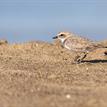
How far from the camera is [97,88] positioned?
11789mm

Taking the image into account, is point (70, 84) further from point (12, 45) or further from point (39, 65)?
point (12, 45)

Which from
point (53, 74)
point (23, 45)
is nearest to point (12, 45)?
point (23, 45)

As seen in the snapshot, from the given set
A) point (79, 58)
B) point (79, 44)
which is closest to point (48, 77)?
point (79, 44)

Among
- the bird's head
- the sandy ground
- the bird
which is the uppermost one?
the bird's head

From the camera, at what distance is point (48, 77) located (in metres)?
13.4

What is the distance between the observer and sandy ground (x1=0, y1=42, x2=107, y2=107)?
10148mm

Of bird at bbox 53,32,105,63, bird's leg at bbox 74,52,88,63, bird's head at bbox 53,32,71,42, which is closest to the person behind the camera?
bird at bbox 53,32,105,63

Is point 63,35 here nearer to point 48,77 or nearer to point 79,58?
point 79,58

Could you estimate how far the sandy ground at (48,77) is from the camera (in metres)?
10.1

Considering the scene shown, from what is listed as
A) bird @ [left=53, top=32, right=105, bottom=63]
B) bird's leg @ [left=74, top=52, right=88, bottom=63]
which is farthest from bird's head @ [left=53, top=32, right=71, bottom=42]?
bird's leg @ [left=74, top=52, right=88, bottom=63]

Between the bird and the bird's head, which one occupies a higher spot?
the bird's head

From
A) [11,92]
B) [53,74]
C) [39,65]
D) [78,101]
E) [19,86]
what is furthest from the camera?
[39,65]

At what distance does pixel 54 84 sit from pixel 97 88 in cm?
104

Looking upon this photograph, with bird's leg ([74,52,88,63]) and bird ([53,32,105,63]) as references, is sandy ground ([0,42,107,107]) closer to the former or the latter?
bird's leg ([74,52,88,63])
